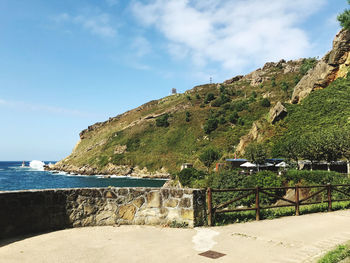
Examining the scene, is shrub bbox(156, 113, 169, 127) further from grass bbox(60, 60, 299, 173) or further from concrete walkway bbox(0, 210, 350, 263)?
concrete walkway bbox(0, 210, 350, 263)

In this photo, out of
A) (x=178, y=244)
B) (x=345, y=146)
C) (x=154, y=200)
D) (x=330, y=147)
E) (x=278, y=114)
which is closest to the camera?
(x=178, y=244)

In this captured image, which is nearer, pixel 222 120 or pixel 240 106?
pixel 222 120

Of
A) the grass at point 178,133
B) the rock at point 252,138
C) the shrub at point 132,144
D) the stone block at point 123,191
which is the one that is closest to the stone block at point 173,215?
the stone block at point 123,191

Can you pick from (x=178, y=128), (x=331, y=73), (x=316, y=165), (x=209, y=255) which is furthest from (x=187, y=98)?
(x=209, y=255)

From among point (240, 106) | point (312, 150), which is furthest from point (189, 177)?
point (240, 106)

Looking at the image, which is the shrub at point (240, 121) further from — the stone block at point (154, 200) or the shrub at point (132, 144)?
the stone block at point (154, 200)

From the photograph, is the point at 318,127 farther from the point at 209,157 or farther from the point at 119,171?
the point at 119,171

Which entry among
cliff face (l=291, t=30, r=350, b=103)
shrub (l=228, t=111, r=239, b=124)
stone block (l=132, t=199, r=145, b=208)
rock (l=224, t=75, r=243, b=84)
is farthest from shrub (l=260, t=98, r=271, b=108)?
stone block (l=132, t=199, r=145, b=208)

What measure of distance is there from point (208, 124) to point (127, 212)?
72.1 m

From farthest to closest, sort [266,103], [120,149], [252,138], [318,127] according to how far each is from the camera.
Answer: [120,149] → [266,103] → [252,138] → [318,127]

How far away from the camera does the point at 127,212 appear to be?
955cm

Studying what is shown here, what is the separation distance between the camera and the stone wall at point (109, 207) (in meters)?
8.45

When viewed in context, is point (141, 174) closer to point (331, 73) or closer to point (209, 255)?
point (331, 73)

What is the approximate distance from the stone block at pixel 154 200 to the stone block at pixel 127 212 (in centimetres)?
58
